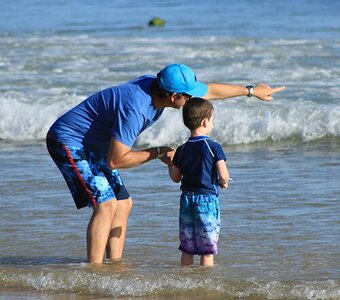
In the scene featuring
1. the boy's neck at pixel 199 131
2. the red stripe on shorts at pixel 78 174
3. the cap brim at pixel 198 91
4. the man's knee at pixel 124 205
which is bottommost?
the man's knee at pixel 124 205

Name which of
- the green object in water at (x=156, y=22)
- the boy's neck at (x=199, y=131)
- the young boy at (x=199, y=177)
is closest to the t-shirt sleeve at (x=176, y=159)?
the young boy at (x=199, y=177)

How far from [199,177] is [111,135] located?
0.58 metres

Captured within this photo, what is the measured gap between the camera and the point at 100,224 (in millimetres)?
6578

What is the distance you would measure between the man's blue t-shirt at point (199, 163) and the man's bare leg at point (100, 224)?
1.65 ft

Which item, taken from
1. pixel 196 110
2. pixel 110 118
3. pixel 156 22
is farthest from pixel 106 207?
pixel 156 22

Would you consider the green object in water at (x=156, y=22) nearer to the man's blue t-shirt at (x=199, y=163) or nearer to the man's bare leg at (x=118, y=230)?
the man's bare leg at (x=118, y=230)

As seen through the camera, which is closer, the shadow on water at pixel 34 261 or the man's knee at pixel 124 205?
the man's knee at pixel 124 205

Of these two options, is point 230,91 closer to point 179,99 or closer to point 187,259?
point 179,99

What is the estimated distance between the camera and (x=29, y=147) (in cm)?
1204

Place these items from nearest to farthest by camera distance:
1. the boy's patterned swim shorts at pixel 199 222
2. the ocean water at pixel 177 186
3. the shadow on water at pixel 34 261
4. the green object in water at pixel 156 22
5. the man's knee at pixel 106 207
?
the boy's patterned swim shorts at pixel 199 222 → the man's knee at pixel 106 207 → the ocean water at pixel 177 186 → the shadow on water at pixel 34 261 → the green object in water at pixel 156 22

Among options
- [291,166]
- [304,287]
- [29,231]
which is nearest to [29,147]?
[291,166]

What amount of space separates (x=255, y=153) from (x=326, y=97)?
308cm

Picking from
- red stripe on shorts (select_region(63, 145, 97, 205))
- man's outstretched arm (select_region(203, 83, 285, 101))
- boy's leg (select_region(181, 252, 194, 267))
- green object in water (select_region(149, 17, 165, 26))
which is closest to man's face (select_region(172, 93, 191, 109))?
man's outstretched arm (select_region(203, 83, 285, 101))

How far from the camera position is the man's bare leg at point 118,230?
267 inches
